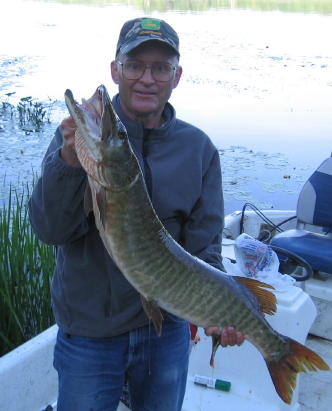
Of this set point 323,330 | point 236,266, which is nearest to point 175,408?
point 236,266

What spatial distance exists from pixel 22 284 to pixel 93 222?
5.03ft

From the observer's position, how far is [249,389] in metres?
3.09

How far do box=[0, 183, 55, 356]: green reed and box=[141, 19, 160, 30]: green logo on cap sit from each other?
169 centimetres

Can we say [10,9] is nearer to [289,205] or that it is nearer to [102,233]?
[289,205]

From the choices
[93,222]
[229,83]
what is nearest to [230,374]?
[93,222]

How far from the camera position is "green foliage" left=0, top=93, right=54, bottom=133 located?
9469 mm

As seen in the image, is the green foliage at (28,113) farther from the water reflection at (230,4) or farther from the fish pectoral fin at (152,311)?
the water reflection at (230,4)

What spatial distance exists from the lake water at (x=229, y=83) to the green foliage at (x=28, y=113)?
6.9 inches

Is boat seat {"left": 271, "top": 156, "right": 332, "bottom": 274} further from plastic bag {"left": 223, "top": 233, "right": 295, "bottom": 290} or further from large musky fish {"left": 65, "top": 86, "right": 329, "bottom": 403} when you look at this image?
large musky fish {"left": 65, "top": 86, "right": 329, "bottom": 403}

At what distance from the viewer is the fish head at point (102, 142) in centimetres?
163

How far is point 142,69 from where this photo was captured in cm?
200

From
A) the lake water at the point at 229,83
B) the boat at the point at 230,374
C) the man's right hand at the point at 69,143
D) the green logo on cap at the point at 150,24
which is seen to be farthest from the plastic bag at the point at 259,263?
the lake water at the point at 229,83

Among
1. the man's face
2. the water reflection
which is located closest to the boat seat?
the man's face

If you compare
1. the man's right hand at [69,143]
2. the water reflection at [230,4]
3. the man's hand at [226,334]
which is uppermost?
the man's right hand at [69,143]
